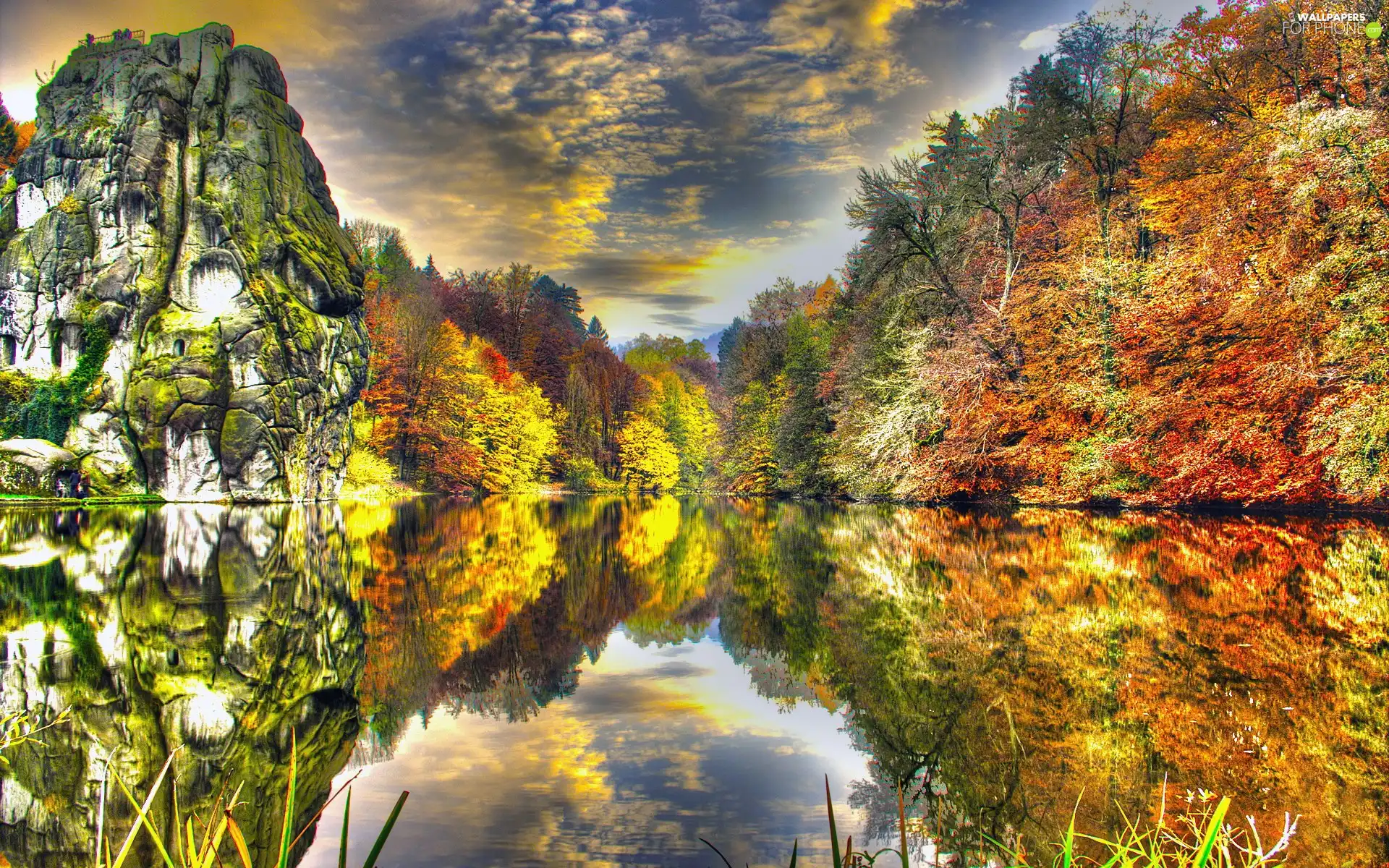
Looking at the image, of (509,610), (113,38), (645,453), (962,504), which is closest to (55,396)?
(113,38)

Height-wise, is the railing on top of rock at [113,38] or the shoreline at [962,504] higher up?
the railing on top of rock at [113,38]

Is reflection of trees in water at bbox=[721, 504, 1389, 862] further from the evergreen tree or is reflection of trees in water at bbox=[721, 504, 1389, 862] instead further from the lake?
the evergreen tree

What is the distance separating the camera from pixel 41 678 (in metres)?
4.53

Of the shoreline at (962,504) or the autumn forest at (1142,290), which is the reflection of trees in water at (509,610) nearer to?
the autumn forest at (1142,290)

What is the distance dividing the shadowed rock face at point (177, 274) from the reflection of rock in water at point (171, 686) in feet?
74.2

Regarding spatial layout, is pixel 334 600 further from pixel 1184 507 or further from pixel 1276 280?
pixel 1184 507

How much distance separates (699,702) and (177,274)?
3485 centimetres

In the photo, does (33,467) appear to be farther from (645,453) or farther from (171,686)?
(645,453)

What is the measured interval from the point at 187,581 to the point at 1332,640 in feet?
36.4

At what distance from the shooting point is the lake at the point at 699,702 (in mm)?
2957

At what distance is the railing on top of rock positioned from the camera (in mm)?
33438

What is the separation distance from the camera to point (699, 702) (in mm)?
4934

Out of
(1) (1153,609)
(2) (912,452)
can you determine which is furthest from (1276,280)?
(1) (1153,609)

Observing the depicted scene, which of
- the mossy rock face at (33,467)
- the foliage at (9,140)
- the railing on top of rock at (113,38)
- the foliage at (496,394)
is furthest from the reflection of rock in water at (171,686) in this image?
the foliage at (9,140)
